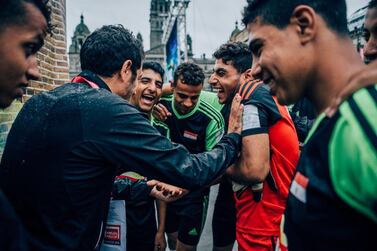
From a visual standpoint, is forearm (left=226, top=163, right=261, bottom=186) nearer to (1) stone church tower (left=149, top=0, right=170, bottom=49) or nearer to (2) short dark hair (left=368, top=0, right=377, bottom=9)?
(2) short dark hair (left=368, top=0, right=377, bottom=9)

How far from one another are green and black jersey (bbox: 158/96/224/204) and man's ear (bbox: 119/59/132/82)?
61.6 inches

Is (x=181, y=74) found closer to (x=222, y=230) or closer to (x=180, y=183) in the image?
(x=222, y=230)

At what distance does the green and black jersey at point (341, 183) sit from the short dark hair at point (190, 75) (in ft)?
8.35

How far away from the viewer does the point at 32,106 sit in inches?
60.3

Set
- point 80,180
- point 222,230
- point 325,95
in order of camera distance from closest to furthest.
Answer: point 325,95 → point 80,180 → point 222,230

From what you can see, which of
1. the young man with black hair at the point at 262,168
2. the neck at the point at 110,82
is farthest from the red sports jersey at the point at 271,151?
the neck at the point at 110,82

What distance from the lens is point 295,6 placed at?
3.43 feet

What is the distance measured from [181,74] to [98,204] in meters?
2.22

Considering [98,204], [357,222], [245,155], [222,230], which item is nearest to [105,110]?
[98,204]

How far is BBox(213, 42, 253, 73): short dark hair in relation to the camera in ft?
9.42

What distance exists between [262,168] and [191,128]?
1.61 meters

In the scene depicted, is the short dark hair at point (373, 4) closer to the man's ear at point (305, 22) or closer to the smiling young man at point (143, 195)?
the man's ear at point (305, 22)

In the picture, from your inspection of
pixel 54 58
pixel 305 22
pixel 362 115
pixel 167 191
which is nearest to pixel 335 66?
pixel 305 22

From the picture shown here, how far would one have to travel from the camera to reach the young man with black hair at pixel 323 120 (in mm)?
701
